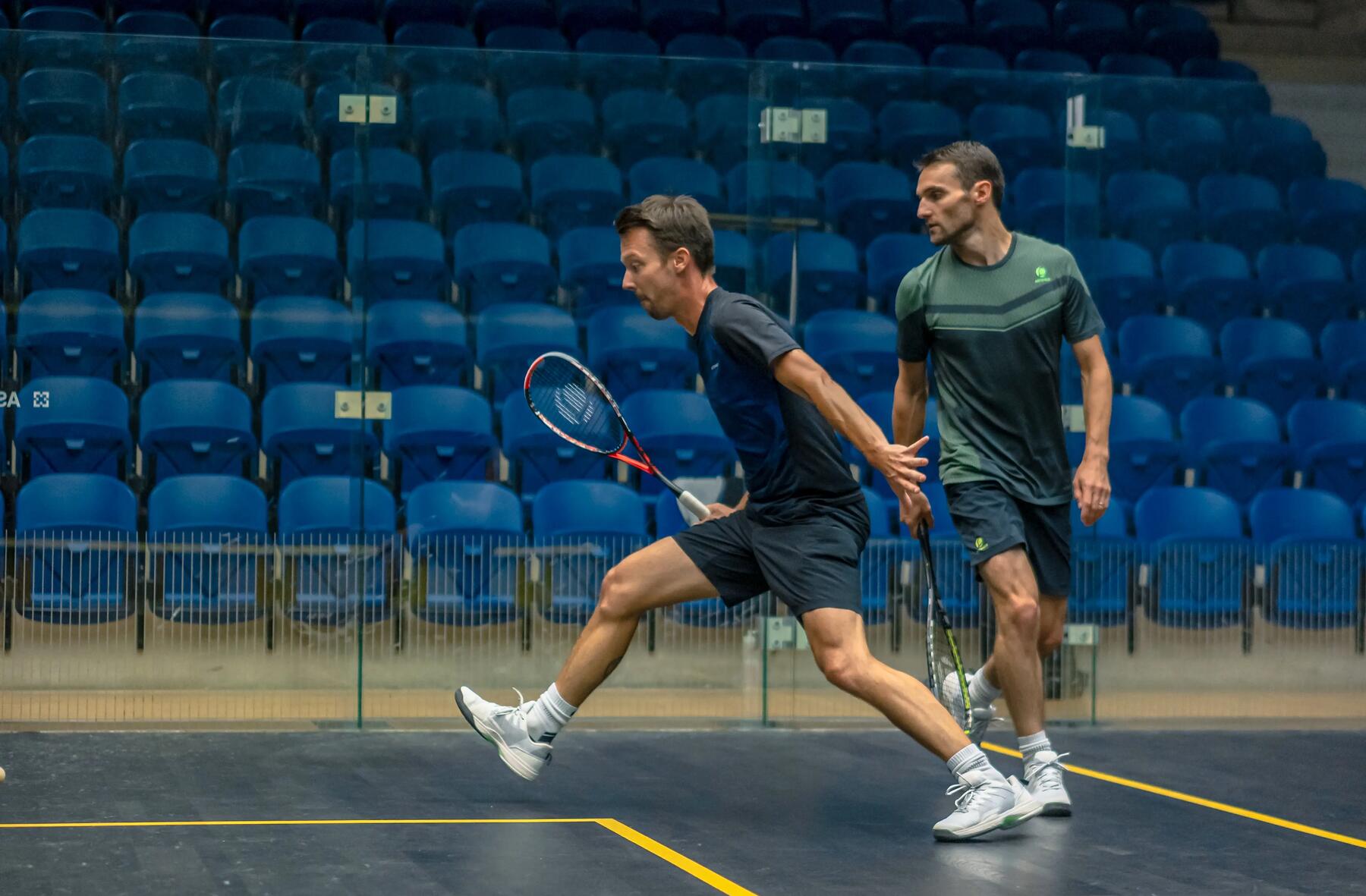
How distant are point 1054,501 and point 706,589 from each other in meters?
0.86

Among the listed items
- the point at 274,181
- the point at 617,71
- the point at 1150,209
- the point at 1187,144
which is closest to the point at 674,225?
the point at 617,71

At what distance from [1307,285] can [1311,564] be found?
3.52ft

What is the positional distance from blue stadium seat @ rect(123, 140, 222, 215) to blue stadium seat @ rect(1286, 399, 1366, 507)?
3801mm

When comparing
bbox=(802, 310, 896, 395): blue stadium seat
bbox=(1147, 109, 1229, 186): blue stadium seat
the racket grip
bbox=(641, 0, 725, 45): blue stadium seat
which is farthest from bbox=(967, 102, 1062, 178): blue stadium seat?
bbox=(641, 0, 725, 45): blue stadium seat

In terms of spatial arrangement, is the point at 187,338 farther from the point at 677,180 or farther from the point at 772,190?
the point at 772,190

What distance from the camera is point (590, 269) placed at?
578 cm

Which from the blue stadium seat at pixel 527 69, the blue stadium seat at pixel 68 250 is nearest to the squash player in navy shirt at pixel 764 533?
the blue stadium seat at pixel 527 69

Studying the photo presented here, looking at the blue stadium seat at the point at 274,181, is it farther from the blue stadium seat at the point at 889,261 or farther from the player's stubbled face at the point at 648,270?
the player's stubbled face at the point at 648,270

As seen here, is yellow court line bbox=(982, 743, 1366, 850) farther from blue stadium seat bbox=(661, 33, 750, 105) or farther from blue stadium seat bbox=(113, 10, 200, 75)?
blue stadium seat bbox=(113, 10, 200, 75)

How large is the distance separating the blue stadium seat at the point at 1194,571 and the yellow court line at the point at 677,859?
274cm

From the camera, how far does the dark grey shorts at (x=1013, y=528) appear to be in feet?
13.0

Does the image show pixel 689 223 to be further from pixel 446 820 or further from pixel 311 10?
pixel 311 10

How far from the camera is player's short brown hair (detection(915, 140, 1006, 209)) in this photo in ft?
13.1

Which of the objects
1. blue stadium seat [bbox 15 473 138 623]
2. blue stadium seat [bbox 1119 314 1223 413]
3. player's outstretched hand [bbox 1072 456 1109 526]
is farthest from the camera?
blue stadium seat [bbox 1119 314 1223 413]
